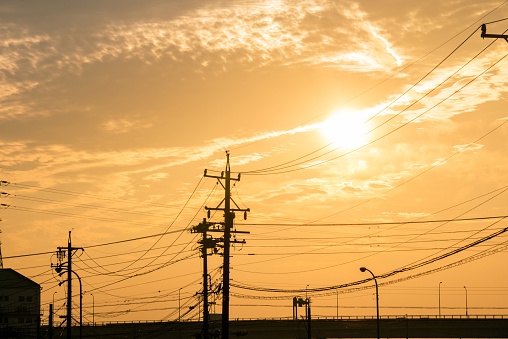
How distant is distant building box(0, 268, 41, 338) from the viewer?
178625 mm

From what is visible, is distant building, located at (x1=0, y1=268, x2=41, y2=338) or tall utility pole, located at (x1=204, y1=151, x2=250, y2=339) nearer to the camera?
tall utility pole, located at (x1=204, y1=151, x2=250, y2=339)

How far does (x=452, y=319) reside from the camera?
504ft

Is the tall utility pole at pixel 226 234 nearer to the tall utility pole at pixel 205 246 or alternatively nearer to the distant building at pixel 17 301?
the tall utility pole at pixel 205 246

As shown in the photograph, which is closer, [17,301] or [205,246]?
[205,246]

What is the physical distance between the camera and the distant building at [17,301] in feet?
586

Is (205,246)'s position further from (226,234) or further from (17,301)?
(17,301)

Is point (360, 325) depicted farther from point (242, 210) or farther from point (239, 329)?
point (242, 210)

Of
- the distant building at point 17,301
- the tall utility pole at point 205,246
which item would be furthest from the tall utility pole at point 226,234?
the distant building at point 17,301

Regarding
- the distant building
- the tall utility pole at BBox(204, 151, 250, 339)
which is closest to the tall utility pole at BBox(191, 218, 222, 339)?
the tall utility pole at BBox(204, 151, 250, 339)

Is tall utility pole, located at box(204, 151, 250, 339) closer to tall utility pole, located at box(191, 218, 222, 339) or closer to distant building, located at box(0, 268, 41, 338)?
tall utility pole, located at box(191, 218, 222, 339)

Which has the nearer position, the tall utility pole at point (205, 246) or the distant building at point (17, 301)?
the tall utility pole at point (205, 246)

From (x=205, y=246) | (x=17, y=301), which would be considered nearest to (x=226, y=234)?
(x=205, y=246)

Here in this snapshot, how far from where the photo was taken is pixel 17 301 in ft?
605

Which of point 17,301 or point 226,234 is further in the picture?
point 17,301
